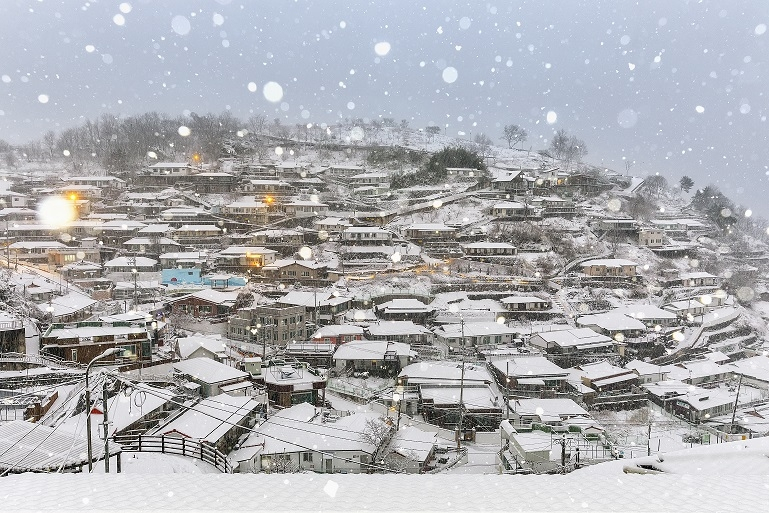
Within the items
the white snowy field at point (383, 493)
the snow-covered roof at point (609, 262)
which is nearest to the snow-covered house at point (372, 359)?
the white snowy field at point (383, 493)

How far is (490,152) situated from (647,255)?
20.2 m

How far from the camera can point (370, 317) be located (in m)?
14.0

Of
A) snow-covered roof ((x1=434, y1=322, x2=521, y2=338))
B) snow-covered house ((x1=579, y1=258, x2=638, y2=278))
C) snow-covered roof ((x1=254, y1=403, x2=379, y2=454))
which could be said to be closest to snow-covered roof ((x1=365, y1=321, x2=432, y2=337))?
snow-covered roof ((x1=434, y1=322, x2=521, y2=338))

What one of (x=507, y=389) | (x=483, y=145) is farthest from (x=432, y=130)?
(x=507, y=389)

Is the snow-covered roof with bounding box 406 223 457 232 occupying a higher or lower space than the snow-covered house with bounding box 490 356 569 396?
higher

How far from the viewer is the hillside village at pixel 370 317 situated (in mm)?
5922

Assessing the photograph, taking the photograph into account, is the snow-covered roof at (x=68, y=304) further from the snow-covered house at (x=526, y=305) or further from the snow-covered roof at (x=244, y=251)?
A: the snow-covered house at (x=526, y=305)

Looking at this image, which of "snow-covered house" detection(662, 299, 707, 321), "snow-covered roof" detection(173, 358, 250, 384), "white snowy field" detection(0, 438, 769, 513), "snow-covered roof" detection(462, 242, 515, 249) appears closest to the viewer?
"white snowy field" detection(0, 438, 769, 513)

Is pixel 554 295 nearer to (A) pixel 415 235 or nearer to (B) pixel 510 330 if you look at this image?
(B) pixel 510 330

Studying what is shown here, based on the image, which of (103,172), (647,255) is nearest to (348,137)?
(103,172)

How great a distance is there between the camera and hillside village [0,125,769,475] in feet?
19.4

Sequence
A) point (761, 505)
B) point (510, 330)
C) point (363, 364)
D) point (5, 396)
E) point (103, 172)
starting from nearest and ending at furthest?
point (761, 505) → point (5, 396) → point (363, 364) → point (510, 330) → point (103, 172)

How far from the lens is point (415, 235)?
19.7 metres

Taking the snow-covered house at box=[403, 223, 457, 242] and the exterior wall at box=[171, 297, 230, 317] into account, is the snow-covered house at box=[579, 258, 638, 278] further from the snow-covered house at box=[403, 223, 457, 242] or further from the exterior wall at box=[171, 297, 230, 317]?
the exterior wall at box=[171, 297, 230, 317]
